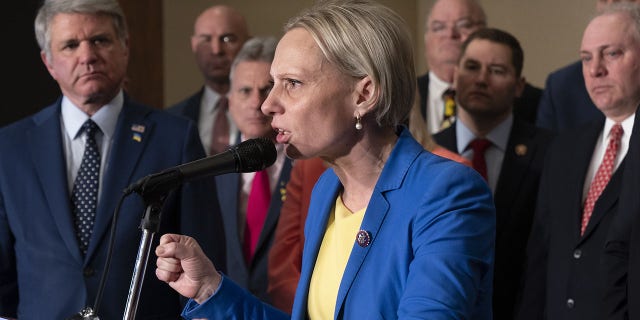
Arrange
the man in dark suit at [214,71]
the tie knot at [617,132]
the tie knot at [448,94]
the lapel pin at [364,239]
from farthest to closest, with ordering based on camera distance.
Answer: the man in dark suit at [214,71]
the tie knot at [448,94]
the tie knot at [617,132]
the lapel pin at [364,239]

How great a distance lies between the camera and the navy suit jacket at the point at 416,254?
182 cm

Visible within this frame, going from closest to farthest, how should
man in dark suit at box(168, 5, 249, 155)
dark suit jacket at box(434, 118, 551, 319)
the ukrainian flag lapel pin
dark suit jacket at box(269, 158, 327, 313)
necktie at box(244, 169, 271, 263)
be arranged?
the ukrainian flag lapel pin → dark suit jacket at box(269, 158, 327, 313) → dark suit jacket at box(434, 118, 551, 319) → necktie at box(244, 169, 271, 263) → man in dark suit at box(168, 5, 249, 155)

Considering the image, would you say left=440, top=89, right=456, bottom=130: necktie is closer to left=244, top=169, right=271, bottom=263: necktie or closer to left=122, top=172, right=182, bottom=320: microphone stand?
left=244, top=169, right=271, bottom=263: necktie

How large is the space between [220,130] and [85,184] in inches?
61.8

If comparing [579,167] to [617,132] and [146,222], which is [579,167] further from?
[146,222]

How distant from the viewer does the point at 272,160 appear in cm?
186

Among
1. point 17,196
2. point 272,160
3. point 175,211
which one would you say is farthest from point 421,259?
point 17,196

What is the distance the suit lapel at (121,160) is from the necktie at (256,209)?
753 millimetres

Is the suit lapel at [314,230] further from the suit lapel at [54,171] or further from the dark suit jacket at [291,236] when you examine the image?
the dark suit jacket at [291,236]

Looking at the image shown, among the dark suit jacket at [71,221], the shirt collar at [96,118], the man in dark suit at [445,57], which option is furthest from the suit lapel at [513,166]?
the shirt collar at [96,118]

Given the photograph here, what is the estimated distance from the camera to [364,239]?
199 centimetres

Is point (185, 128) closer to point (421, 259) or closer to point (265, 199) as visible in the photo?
point (265, 199)

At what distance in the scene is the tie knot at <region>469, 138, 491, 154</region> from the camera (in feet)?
12.5

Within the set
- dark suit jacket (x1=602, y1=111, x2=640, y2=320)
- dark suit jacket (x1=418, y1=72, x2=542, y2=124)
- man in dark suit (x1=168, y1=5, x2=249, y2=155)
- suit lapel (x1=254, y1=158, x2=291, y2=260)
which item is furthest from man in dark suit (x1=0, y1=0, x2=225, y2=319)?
dark suit jacket (x1=418, y1=72, x2=542, y2=124)
